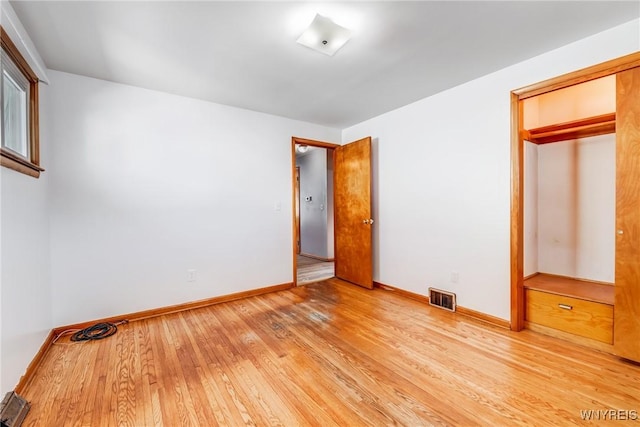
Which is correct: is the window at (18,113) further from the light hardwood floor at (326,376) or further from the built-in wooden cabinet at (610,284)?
the built-in wooden cabinet at (610,284)

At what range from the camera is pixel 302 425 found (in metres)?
1.36

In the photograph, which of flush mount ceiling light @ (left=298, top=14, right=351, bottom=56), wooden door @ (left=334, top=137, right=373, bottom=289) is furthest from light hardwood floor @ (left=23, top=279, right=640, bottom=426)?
flush mount ceiling light @ (left=298, top=14, right=351, bottom=56)

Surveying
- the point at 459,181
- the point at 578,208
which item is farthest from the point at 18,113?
the point at 578,208

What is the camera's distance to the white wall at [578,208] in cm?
242

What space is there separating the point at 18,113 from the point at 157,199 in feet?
3.82

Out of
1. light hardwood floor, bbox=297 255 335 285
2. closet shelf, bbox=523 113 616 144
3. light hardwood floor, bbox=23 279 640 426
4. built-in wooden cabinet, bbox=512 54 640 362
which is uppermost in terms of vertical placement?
closet shelf, bbox=523 113 616 144

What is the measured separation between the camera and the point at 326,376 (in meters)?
1.76

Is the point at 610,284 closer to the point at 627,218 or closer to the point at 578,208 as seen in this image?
the point at 578,208

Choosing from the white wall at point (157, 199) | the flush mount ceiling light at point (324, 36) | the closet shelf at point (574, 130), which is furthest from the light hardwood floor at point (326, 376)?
the flush mount ceiling light at point (324, 36)

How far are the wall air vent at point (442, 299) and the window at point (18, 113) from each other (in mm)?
3598

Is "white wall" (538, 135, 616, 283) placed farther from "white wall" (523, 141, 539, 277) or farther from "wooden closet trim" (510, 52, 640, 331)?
"wooden closet trim" (510, 52, 640, 331)

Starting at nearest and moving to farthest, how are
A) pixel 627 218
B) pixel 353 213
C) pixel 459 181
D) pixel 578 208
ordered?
pixel 627 218 → pixel 578 208 → pixel 459 181 → pixel 353 213

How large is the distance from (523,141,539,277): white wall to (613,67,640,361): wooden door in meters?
0.69

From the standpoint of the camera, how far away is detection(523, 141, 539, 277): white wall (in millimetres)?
2596
